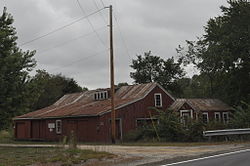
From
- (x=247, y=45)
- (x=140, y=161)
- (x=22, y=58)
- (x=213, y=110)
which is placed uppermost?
(x=247, y=45)

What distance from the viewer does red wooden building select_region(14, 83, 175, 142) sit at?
128ft

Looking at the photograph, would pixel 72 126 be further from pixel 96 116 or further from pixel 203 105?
pixel 203 105

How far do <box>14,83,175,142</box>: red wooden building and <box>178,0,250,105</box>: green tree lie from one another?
744 cm

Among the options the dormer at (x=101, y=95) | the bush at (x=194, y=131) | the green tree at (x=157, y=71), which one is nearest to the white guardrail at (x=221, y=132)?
the bush at (x=194, y=131)

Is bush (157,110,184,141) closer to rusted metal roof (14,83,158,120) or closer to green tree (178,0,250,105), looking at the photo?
rusted metal roof (14,83,158,120)

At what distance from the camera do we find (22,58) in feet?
91.2

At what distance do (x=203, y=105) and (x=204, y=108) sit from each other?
1044 mm

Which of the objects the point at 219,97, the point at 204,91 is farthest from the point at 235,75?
the point at 204,91

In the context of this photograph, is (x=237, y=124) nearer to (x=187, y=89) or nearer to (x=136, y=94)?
(x=136, y=94)

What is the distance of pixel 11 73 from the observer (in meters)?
26.8

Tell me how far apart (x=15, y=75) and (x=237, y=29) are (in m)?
26.5

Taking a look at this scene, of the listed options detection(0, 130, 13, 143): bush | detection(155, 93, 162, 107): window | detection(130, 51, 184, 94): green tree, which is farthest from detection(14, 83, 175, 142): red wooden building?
detection(130, 51, 184, 94): green tree

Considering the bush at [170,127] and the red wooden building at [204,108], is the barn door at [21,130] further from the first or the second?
the bush at [170,127]

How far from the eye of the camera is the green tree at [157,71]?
77.5 m
